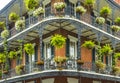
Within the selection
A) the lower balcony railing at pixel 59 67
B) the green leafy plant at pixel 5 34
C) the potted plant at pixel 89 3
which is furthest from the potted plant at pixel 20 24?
the potted plant at pixel 89 3

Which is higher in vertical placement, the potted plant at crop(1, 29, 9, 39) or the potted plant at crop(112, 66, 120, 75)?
the potted plant at crop(1, 29, 9, 39)

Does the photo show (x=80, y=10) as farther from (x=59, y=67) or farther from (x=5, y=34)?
(x=5, y=34)

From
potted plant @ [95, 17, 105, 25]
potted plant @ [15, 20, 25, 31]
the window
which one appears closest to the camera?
the window

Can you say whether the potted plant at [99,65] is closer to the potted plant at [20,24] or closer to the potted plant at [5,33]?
the potted plant at [20,24]

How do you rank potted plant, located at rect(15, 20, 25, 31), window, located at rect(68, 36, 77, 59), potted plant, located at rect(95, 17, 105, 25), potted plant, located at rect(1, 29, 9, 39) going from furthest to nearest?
potted plant, located at rect(1, 29, 9, 39)
potted plant, located at rect(15, 20, 25, 31)
potted plant, located at rect(95, 17, 105, 25)
window, located at rect(68, 36, 77, 59)

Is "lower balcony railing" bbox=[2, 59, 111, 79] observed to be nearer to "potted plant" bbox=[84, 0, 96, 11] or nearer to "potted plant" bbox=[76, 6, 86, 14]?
"potted plant" bbox=[76, 6, 86, 14]

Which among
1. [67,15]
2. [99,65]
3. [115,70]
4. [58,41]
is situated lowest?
[115,70]

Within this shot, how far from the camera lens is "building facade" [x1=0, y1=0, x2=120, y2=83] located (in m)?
33.0

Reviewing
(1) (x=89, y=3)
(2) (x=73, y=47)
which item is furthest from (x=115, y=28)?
(2) (x=73, y=47)

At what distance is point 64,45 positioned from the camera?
34.1m

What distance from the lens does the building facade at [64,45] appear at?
108ft

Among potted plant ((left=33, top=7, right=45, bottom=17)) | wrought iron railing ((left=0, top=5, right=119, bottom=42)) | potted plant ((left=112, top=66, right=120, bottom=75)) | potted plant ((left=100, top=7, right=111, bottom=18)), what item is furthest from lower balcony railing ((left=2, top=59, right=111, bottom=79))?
potted plant ((left=100, top=7, right=111, bottom=18))

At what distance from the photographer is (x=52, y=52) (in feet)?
114

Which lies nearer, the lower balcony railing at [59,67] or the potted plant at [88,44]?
the lower balcony railing at [59,67]
